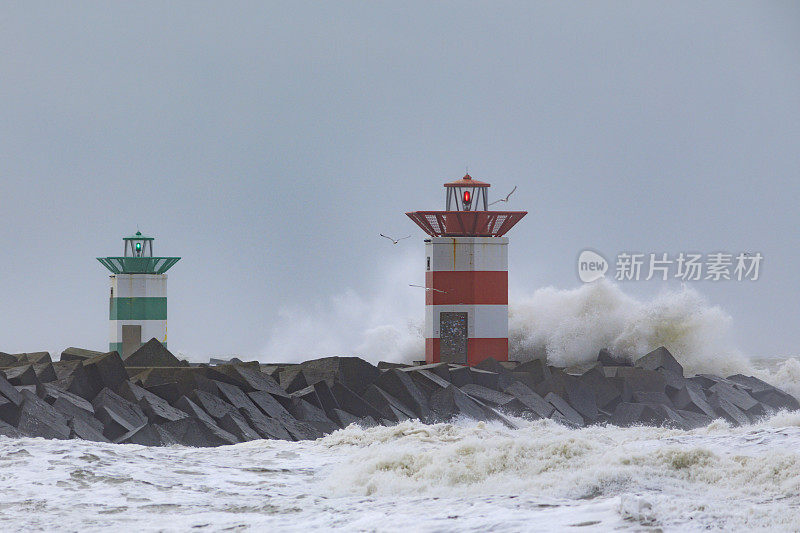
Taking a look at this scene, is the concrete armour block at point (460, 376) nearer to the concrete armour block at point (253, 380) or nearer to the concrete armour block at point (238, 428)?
the concrete armour block at point (253, 380)

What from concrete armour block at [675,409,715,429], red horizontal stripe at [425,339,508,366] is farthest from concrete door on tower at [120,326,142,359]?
concrete armour block at [675,409,715,429]

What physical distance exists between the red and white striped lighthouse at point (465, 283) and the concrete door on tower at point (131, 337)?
710cm

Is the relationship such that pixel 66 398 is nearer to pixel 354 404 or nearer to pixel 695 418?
pixel 354 404

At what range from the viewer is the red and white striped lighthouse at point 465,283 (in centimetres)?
1641

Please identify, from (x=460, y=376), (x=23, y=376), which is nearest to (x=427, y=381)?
(x=460, y=376)

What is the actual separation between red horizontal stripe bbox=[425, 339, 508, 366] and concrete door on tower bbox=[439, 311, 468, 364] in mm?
65

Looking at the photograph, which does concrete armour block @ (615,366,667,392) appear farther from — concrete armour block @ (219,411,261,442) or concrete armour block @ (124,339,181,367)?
concrete armour block @ (124,339,181,367)

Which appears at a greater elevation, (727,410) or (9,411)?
(9,411)

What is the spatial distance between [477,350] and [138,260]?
8096 mm

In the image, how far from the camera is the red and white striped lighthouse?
16406mm

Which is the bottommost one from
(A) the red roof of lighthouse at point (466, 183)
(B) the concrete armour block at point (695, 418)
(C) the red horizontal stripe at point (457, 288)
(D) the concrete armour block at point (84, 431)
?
(B) the concrete armour block at point (695, 418)

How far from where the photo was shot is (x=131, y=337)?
70.0 ft

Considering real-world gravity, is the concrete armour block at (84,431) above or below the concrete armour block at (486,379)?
below

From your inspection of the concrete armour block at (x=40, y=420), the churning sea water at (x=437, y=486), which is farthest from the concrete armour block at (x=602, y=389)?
the concrete armour block at (x=40, y=420)
